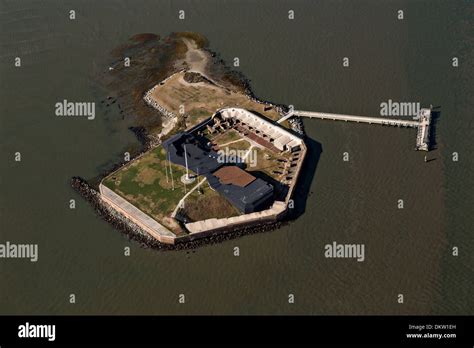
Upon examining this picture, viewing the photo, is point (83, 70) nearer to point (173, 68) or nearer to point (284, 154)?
point (173, 68)

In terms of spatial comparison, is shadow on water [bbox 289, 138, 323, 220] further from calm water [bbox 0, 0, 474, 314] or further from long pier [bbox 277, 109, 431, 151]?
long pier [bbox 277, 109, 431, 151]

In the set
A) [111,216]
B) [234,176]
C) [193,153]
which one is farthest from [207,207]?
[111,216]

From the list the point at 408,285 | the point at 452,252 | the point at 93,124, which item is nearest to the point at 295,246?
the point at 408,285

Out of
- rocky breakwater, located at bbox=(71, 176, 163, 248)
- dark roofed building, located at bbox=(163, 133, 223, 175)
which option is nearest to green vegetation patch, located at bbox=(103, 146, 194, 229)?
dark roofed building, located at bbox=(163, 133, 223, 175)

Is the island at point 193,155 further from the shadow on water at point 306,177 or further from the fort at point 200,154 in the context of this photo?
the shadow on water at point 306,177

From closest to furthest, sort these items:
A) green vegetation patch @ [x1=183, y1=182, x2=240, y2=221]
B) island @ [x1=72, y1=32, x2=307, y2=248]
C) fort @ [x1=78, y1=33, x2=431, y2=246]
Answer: island @ [x1=72, y1=32, x2=307, y2=248], fort @ [x1=78, y1=33, x2=431, y2=246], green vegetation patch @ [x1=183, y1=182, x2=240, y2=221]
